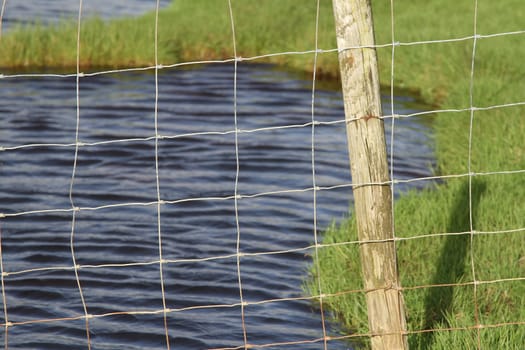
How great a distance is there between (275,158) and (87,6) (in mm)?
9310

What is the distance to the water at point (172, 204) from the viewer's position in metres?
6.63

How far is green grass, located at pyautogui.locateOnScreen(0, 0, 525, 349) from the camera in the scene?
638 cm

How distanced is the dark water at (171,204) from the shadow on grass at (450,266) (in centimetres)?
62

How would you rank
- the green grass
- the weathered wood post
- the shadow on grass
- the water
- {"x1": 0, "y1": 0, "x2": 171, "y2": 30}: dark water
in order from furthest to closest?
{"x1": 0, "y1": 0, "x2": 171, "y2": 30}: dark water, the water, the green grass, the shadow on grass, the weathered wood post

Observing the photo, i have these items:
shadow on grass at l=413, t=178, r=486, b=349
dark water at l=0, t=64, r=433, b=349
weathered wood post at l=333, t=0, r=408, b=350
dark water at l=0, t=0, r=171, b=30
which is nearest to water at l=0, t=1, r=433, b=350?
dark water at l=0, t=64, r=433, b=349

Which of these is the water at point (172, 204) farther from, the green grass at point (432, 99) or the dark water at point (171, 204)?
the green grass at point (432, 99)

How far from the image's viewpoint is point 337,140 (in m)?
11.7

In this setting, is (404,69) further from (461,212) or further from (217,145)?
(461,212)

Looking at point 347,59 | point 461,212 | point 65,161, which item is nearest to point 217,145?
point 65,161

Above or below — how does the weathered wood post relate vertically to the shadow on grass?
above

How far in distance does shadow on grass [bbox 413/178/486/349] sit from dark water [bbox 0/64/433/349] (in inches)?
24.5

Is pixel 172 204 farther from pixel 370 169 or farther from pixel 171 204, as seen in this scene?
pixel 370 169

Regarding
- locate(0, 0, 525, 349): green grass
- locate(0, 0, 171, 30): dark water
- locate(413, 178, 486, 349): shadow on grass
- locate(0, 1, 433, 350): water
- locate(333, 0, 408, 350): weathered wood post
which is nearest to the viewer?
locate(333, 0, 408, 350): weathered wood post

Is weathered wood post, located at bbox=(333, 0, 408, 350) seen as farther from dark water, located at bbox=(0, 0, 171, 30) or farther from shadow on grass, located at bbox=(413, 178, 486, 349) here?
dark water, located at bbox=(0, 0, 171, 30)
